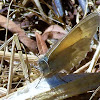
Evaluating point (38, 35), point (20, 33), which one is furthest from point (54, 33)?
point (20, 33)

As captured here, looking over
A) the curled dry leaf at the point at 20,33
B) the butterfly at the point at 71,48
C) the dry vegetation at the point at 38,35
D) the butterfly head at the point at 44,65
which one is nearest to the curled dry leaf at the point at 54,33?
the dry vegetation at the point at 38,35

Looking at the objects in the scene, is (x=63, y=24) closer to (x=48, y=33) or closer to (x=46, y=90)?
(x=48, y=33)

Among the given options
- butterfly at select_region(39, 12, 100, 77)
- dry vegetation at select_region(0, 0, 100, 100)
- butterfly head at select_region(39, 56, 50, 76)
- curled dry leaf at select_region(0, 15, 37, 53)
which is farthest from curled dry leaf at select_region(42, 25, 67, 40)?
butterfly head at select_region(39, 56, 50, 76)

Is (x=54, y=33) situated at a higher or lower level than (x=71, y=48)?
higher

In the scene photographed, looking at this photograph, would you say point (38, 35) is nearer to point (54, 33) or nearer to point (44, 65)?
point (54, 33)

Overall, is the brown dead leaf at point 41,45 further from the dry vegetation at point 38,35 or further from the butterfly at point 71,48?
the butterfly at point 71,48

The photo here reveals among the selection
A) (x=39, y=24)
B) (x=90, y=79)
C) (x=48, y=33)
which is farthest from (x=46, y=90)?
(x=39, y=24)
